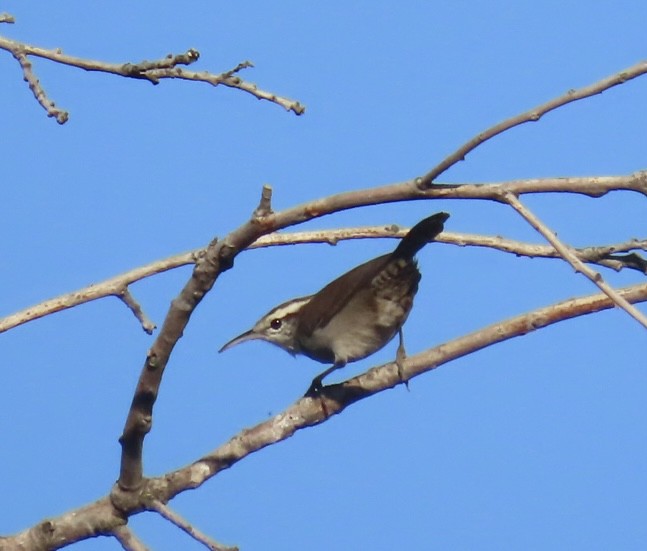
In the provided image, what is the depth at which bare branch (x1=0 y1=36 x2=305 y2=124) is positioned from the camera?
3895 millimetres

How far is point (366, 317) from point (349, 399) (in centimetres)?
106

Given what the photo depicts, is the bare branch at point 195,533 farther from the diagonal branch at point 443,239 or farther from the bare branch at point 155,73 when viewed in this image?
the bare branch at point 155,73

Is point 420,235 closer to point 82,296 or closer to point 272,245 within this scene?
point 272,245

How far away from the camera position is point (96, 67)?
4035 millimetres

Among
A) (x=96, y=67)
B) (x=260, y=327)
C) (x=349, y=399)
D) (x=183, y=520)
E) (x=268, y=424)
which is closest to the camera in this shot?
(x=183, y=520)

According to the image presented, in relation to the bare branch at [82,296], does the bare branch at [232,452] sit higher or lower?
lower

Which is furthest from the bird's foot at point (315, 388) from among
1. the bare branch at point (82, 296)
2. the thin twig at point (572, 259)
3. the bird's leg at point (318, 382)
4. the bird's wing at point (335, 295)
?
the thin twig at point (572, 259)

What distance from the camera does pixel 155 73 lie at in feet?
13.0

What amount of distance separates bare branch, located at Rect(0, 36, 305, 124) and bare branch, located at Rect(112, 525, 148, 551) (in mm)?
1397

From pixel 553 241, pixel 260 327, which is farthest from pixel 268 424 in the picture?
pixel 260 327

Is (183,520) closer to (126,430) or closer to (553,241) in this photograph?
(126,430)

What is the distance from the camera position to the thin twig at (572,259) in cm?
298

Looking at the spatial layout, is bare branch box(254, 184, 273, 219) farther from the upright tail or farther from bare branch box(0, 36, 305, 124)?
the upright tail

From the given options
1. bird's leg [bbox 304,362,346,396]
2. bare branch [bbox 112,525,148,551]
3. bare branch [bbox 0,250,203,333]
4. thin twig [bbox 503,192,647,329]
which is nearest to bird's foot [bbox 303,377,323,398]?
bird's leg [bbox 304,362,346,396]
